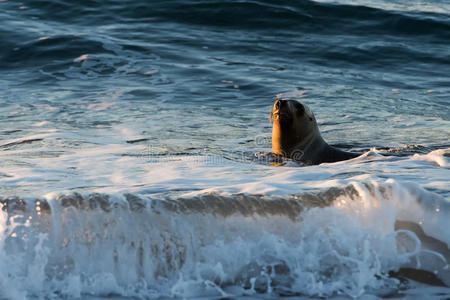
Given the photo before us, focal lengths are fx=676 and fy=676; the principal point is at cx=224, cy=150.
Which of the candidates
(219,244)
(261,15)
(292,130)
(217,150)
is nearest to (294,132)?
(292,130)

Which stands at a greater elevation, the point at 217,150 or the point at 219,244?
the point at 219,244

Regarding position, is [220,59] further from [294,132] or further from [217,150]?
[217,150]

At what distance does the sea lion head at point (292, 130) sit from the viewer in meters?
6.44

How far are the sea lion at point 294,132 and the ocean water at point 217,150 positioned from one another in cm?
26

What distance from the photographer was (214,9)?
13.3 m

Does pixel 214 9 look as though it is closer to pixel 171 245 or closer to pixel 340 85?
pixel 340 85

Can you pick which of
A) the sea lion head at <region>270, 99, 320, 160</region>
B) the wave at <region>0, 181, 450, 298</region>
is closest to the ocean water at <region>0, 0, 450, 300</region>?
the wave at <region>0, 181, 450, 298</region>

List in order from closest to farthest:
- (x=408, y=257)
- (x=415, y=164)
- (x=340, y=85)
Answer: (x=408, y=257) < (x=415, y=164) < (x=340, y=85)

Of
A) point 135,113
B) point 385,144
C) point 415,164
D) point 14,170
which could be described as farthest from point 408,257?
point 135,113

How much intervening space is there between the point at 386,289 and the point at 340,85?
22.9ft

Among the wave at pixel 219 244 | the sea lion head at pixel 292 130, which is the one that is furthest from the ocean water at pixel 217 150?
Answer: the sea lion head at pixel 292 130

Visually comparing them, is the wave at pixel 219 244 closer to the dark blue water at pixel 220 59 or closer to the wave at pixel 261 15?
the dark blue water at pixel 220 59

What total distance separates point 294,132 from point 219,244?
348 centimetres

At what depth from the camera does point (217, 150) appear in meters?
6.16
